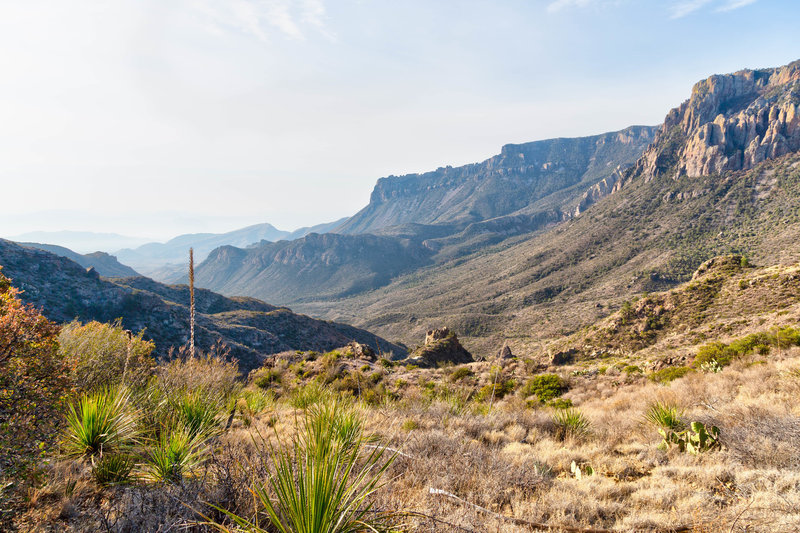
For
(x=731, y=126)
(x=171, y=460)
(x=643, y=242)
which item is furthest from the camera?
(x=731, y=126)

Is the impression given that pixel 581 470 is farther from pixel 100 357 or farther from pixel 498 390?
pixel 498 390

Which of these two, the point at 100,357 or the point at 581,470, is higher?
the point at 100,357

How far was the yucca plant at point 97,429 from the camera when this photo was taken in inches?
133

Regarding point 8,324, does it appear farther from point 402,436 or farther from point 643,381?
point 643,381

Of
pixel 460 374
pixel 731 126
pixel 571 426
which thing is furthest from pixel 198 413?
pixel 731 126

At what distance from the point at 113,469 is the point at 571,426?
6.92 meters

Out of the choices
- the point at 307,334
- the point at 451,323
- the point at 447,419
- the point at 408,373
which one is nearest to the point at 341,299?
the point at 451,323

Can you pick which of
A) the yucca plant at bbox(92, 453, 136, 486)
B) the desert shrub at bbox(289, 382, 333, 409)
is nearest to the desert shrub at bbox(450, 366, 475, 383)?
the desert shrub at bbox(289, 382, 333, 409)

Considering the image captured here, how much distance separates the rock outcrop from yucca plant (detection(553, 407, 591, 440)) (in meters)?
13.6

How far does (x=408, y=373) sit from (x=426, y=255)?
7061 inches

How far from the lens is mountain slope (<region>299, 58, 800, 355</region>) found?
57938 millimetres

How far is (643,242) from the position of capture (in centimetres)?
A: 7619

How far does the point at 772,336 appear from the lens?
11.3 metres

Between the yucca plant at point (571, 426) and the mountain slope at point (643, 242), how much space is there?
36534 mm
